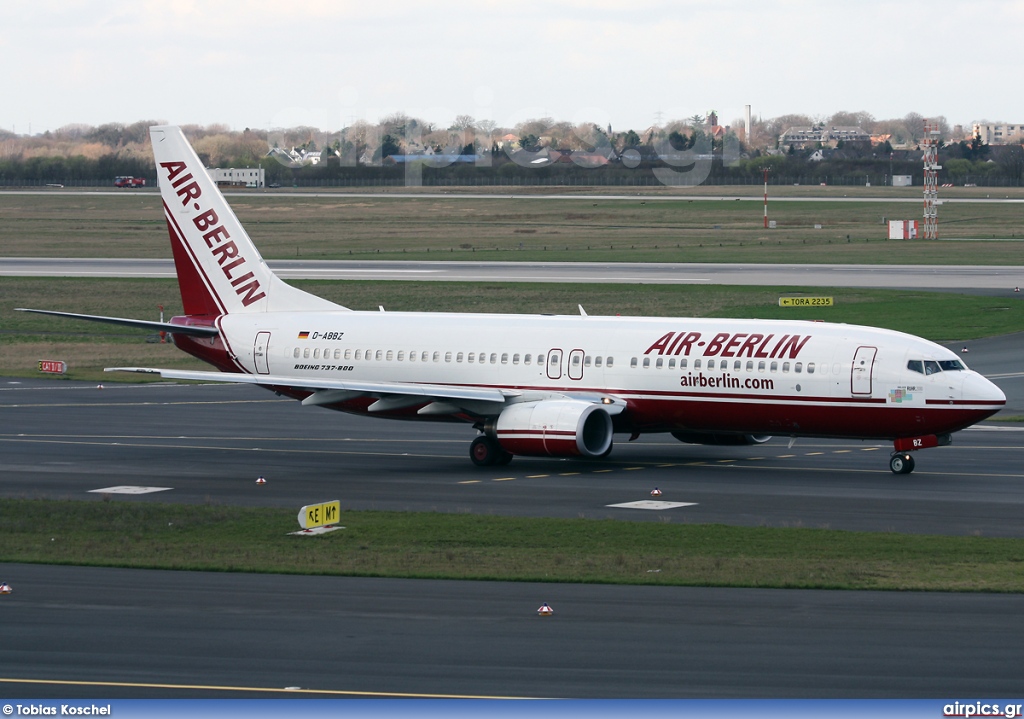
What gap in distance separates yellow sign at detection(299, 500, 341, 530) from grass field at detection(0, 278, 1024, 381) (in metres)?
35.8

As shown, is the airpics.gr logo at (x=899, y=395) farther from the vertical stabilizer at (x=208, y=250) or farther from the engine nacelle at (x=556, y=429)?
the vertical stabilizer at (x=208, y=250)

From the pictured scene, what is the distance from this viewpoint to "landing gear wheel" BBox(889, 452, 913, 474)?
130 ft

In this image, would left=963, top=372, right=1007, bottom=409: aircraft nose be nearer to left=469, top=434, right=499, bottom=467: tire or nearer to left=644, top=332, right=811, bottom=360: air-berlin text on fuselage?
A: left=644, top=332, right=811, bottom=360: air-berlin text on fuselage

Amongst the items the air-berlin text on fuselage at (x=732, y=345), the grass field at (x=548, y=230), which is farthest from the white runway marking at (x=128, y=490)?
the grass field at (x=548, y=230)

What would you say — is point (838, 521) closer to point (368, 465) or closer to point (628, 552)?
point (628, 552)

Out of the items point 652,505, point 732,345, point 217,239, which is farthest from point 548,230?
point 652,505

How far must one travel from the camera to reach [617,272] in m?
102

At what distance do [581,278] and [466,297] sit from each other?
465 inches

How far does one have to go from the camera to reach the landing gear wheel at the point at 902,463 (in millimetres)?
39688

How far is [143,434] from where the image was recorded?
1928 inches

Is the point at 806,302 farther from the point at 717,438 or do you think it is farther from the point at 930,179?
the point at 930,179

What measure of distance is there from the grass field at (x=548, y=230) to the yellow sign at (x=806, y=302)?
97.3ft

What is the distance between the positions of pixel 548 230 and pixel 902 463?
114m

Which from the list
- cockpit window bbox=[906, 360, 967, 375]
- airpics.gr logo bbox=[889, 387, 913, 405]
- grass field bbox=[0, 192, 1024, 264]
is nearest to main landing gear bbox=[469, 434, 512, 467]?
airpics.gr logo bbox=[889, 387, 913, 405]
